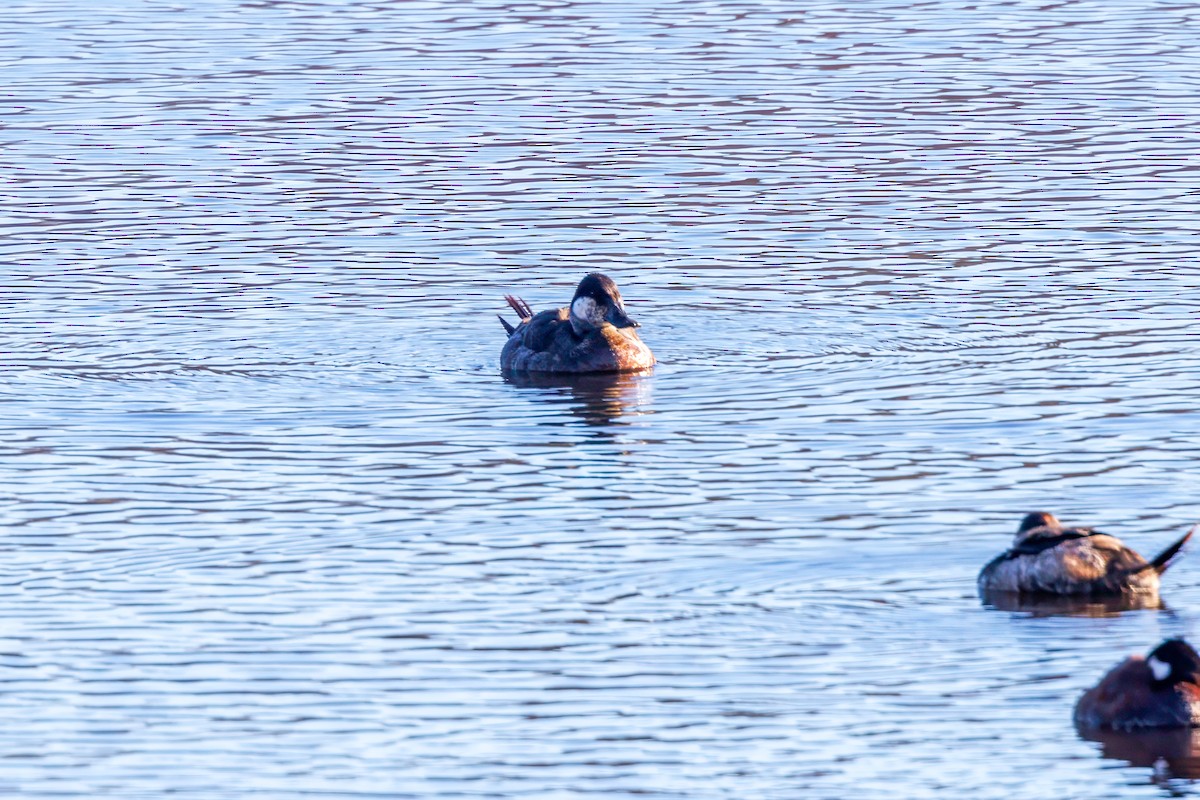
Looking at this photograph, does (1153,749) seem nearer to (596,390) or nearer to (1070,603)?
(1070,603)

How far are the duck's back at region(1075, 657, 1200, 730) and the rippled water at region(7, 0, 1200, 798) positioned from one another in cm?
16

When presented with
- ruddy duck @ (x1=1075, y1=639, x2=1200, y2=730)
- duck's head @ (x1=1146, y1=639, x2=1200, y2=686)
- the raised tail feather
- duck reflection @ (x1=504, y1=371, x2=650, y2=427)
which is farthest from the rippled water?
duck's head @ (x1=1146, y1=639, x2=1200, y2=686)

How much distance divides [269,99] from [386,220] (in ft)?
23.3

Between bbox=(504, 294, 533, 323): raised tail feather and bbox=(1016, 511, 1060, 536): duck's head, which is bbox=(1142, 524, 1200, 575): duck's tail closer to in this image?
bbox=(1016, 511, 1060, 536): duck's head

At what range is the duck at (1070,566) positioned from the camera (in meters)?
14.2

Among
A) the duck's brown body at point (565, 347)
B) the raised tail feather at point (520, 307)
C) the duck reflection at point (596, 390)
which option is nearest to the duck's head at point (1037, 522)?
the duck reflection at point (596, 390)

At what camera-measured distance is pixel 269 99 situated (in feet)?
107

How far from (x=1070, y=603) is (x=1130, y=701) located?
211 cm

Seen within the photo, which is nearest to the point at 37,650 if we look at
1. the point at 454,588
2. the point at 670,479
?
the point at 454,588

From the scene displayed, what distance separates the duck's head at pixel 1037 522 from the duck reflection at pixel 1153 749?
1.99m

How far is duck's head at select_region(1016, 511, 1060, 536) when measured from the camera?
14.5 metres

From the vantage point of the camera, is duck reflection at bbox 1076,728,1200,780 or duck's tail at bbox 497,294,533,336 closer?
duck reflection at bbox 1076,728,1200,780

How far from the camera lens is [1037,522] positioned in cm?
1459

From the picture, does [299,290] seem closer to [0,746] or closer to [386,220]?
[386,220]
